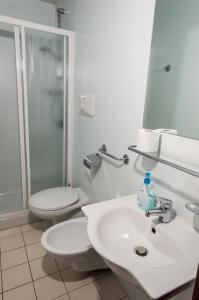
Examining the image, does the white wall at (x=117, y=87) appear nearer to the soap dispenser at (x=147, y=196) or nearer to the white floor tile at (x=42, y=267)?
the soap dispenser at (x=147, y=196)

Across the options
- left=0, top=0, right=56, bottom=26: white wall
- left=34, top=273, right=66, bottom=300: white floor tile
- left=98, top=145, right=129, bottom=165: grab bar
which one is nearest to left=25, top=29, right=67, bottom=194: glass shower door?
left=0, top=0, right=56, bottom=26: white wall

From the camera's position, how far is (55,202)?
174 centimetres

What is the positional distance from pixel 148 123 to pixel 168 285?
0.78 meters

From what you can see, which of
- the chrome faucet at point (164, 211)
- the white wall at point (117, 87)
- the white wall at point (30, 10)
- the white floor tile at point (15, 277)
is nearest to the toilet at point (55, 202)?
the white wall at point (117, 87)

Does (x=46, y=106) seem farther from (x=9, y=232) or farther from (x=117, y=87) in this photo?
(x=9, y=232)

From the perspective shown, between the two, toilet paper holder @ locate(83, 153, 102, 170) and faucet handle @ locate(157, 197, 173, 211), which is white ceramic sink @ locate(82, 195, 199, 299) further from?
toilet paper holder @ locate(83, 153, 102, 170)

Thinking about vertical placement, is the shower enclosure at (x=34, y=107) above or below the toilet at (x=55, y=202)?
above

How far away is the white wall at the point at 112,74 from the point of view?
43.9 inches

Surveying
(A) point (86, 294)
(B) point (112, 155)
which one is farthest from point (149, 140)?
(A) point (86, 294)

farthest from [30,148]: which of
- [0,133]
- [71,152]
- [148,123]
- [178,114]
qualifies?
[178,114]

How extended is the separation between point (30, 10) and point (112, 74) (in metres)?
1.65

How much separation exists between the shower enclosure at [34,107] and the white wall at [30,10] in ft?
0.96

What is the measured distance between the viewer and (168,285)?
61 centimetres

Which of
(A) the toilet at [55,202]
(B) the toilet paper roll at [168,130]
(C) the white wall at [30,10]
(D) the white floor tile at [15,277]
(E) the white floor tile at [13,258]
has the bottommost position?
(D) the white floor tile at [15,277]
